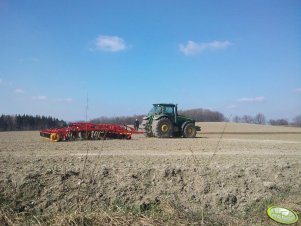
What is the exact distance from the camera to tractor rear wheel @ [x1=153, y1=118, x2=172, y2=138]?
23.3 meters

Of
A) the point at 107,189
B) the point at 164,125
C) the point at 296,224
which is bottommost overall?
the point at 296,224

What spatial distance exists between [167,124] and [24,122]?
3257 centimetres

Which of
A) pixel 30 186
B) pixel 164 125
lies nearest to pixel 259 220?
pixel 30 186

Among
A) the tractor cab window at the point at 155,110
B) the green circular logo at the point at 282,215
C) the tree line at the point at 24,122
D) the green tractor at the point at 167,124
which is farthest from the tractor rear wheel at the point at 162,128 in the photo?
the tree line at the point at 24,122

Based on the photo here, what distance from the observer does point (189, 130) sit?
2431cm

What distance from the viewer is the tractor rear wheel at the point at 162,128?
23.3 metres

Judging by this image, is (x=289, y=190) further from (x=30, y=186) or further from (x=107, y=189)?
(x=30, y=186)

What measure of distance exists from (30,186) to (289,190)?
16.0ft

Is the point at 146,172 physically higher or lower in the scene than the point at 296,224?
higher

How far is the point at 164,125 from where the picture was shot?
2336cm

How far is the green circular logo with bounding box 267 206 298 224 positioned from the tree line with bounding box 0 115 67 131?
4355 cm

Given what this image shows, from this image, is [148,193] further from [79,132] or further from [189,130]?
[189,130]

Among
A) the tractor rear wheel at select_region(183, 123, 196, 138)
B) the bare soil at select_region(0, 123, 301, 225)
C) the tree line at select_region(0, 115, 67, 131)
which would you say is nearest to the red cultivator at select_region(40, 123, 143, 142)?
the tractor rear wheel at select_region(183, 123, 196, 138)

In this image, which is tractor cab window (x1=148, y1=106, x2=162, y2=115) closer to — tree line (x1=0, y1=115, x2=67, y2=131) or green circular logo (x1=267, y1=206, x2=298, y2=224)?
green circular logo (x1=267, y1=206, x2=298, y2=224)
